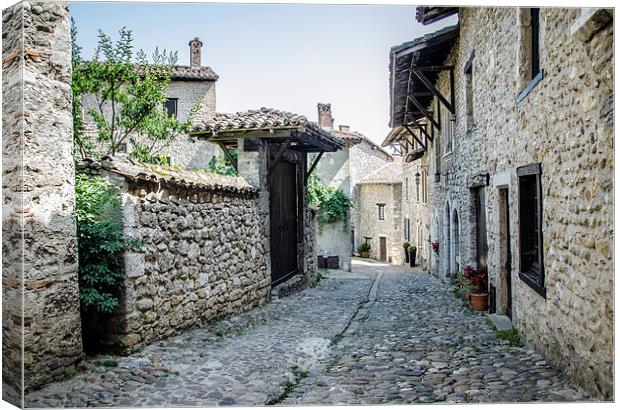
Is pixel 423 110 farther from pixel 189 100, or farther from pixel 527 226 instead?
pixel 189 100

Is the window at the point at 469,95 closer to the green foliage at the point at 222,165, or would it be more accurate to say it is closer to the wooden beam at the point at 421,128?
the wooden beam at the point at 421,128

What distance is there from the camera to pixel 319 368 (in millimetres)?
4465

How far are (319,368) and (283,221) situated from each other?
4.65 metres

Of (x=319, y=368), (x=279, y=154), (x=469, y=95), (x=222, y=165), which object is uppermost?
(x=469, y=95)

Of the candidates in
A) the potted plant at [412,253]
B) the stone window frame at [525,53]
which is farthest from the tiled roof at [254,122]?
the potted plant at [412,253]

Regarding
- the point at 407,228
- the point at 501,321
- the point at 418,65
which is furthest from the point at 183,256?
the point at 407,228

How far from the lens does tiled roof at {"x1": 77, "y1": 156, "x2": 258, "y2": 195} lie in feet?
14.0

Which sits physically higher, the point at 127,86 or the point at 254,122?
the point at 127,86

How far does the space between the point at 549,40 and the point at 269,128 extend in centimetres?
399

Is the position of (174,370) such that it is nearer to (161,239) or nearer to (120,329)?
(120,329)

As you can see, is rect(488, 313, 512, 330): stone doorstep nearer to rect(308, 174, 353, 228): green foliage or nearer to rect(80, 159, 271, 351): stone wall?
rect(80, 159, 271, 351): stone wall

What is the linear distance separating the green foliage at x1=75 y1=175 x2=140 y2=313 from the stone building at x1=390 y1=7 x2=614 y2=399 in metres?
3.43

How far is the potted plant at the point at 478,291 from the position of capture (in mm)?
6805

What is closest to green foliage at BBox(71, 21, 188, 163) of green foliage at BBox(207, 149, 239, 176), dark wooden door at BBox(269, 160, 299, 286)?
dark wooden door at BBox(269, 160, 299, 286)
